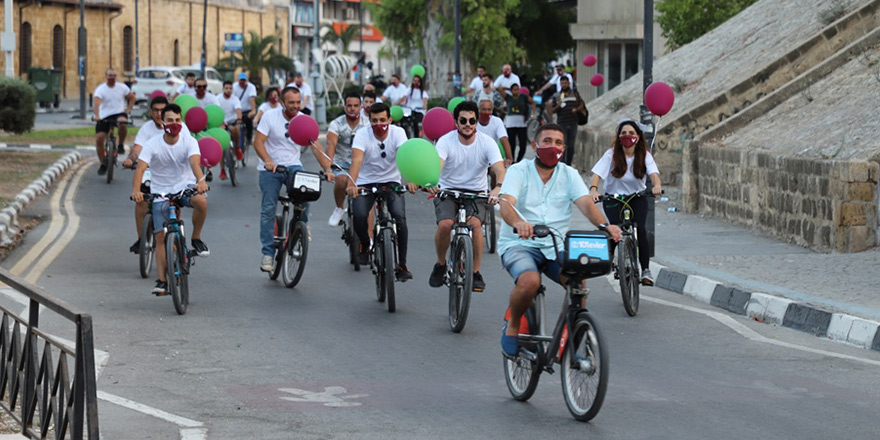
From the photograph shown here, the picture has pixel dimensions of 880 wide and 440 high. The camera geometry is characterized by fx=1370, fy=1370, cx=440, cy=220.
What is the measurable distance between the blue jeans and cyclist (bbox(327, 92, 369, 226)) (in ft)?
1.65

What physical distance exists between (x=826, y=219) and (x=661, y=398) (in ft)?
23.0

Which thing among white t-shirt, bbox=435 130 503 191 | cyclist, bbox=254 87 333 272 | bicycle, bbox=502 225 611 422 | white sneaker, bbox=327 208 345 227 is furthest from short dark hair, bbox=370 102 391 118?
bicycle, bbox=502 225 611 422

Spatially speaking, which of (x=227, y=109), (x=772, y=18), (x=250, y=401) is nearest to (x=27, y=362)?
(x=250, y=401)

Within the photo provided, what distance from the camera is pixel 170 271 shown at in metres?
10.8

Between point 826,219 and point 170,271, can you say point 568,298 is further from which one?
point 826,219

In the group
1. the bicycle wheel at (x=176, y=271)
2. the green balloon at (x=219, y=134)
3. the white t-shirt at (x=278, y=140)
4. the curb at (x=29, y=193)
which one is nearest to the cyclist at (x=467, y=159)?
the bicycle wheel at (x=176, y=271)

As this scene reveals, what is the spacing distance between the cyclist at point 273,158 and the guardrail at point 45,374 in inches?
236

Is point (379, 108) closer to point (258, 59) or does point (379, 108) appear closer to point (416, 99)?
point (416, 99)

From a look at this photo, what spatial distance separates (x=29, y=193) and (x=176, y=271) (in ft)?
32.3

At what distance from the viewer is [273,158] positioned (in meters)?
13.7

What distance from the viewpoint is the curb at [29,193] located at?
15.7 metres

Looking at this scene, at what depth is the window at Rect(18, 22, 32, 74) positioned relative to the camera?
230 ft

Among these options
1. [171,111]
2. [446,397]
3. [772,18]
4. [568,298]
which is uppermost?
[772,18]

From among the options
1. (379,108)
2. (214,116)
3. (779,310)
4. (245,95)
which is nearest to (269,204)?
(379,108)
